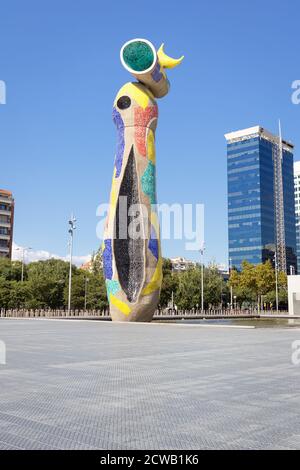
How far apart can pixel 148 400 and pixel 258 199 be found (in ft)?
394

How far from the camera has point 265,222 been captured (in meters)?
124

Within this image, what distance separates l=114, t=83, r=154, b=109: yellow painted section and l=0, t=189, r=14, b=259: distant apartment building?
66.8 meters

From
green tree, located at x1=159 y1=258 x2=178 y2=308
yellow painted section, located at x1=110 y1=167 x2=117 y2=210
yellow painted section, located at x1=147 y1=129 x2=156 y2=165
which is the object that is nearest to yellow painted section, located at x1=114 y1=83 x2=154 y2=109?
yellow painted section, located at x1=147 y1=129 x2=156 y2=165

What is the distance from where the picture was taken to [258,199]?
4843 inches

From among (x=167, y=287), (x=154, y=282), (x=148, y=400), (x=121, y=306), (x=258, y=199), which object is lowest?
(x=148, y=400)

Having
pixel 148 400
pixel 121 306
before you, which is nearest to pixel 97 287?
pixel 121 306

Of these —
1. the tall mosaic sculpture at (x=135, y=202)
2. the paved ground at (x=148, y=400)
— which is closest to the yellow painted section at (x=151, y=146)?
the tall mosaic sculpture at (x=135, y=202)

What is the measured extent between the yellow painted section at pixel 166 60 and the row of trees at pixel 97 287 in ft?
87.7

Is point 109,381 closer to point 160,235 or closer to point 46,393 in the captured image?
point 46,393

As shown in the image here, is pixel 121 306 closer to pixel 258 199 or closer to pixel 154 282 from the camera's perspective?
pixel 154 282

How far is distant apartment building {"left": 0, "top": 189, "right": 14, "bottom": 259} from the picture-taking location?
9250 cm

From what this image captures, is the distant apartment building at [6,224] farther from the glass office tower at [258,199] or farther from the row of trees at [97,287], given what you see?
the glass office tower at [258,199]

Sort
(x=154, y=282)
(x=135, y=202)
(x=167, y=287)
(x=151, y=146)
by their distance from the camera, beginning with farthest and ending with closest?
(x=167, y=287) < (x=151, y=146) < (x=135, y=202) < (x=154, y=282)
